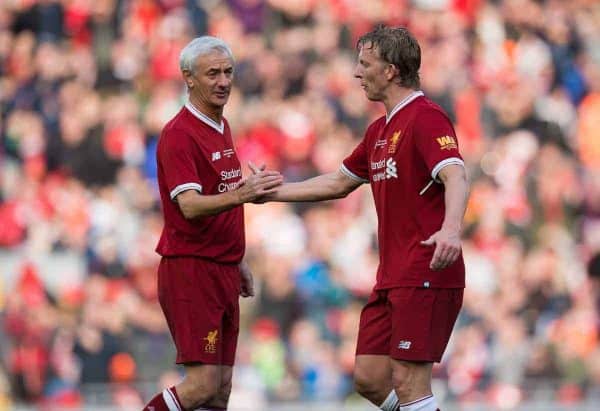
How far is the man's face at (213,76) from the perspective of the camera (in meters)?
8.57

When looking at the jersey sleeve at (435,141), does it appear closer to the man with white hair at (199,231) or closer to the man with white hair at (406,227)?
the man with white hair at (406,227)

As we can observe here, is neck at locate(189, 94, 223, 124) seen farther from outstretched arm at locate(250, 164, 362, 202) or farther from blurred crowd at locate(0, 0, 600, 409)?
blurred crowd at locate(0, 0, 600, 409)

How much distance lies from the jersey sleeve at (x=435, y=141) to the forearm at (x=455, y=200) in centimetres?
11

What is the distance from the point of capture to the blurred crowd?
14.2 m

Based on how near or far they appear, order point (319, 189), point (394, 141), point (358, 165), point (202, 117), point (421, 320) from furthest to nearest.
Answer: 1. point (319, 189)
2. point (358, 165)
3. point (202, 117)
4. point (394, 141)
5. point (421, 320)

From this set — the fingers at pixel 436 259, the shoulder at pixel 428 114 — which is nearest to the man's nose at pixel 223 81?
the shoulder at pixel 428 114

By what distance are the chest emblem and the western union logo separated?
288 mm

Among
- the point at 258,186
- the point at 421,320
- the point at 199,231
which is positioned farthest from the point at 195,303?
the point at 421,320

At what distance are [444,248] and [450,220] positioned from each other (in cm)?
18

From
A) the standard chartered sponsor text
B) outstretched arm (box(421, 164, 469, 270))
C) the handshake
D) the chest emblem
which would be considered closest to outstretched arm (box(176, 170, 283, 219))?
the handshake

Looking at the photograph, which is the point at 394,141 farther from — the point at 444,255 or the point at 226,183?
the point at 226,183

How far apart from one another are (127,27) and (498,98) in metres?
4.44

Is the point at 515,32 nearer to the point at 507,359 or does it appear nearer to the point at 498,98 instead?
the point at 498,98

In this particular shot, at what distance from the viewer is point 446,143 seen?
26.1ft
